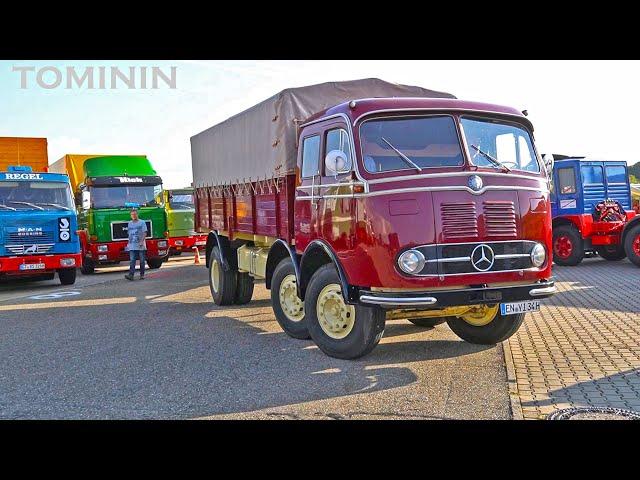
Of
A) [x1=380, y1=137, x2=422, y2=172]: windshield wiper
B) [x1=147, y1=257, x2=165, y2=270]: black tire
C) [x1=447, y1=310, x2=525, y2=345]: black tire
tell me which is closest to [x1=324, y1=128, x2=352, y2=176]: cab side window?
[x1=380, y1=137, x2=422, y2=172]: windshield wiper

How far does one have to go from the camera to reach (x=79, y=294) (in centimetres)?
1377

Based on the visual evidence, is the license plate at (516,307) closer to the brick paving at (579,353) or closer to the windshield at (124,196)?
the brick paving at (579,353)

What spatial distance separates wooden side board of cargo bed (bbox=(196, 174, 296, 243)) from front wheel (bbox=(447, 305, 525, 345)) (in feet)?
7.57

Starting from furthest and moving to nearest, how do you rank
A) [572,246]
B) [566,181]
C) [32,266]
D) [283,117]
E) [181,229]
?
[181,229] → [566,181] → [572,246] → [32,266] → [283,117]

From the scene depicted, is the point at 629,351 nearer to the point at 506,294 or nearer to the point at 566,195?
the point at 506,294

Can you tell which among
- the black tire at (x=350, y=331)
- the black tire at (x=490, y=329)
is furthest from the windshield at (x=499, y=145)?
the black tire at (x=350, y=331)

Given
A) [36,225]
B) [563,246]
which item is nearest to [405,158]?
[36,225]

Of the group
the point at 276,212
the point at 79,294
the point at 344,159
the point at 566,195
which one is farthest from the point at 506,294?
the point at 566,195

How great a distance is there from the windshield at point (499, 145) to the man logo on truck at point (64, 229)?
11016 mm

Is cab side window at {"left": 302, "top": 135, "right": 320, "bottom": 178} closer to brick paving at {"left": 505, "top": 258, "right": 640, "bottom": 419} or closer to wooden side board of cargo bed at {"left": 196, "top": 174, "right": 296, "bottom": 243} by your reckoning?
wooden side board of cargo bed at {"left": 196, "top": 174, "right": 296, "bottom": 243}

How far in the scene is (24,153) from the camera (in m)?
17.6

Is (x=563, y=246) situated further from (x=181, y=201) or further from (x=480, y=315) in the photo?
(x=181, y=201)

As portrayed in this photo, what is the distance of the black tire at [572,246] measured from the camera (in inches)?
648

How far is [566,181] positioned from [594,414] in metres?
12.9
